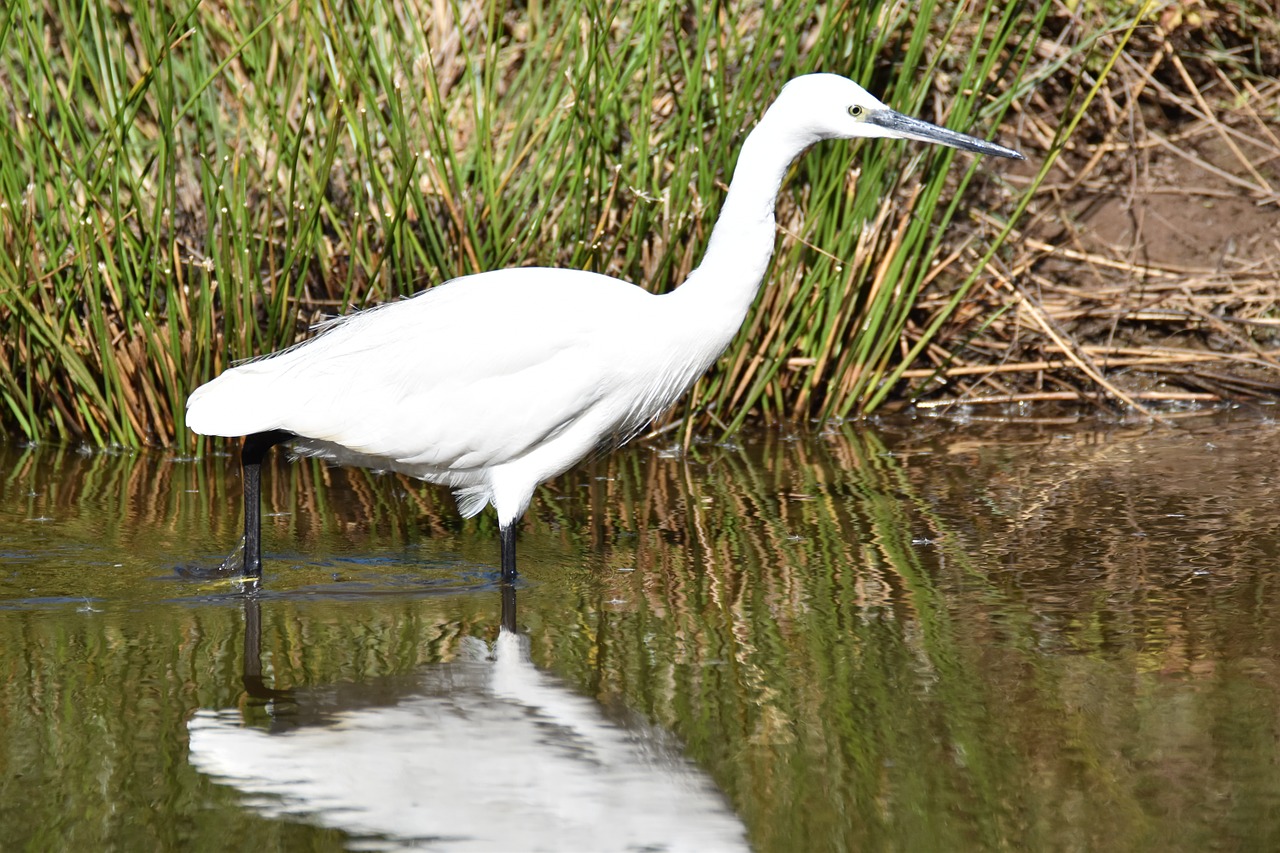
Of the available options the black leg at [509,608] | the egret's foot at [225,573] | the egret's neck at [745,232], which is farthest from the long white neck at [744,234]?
the egret's foot at [225,573]

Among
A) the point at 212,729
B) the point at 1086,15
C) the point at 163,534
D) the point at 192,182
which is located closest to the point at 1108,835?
the point at 212,729

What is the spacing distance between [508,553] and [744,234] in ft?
3.69

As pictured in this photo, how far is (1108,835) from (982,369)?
428 centimetres

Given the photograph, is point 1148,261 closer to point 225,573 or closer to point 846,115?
point 846,115

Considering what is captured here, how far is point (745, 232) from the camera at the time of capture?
174 inches

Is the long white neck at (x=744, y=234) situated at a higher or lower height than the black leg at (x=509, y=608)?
higher

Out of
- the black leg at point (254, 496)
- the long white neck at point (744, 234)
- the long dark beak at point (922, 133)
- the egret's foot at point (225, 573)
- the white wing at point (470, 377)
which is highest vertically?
the long dark beak at point (922, 133)

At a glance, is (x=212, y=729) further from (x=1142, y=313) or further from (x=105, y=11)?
(x=1142, y=313)

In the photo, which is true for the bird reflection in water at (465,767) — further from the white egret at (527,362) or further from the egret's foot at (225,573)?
the white egret at (527,362)

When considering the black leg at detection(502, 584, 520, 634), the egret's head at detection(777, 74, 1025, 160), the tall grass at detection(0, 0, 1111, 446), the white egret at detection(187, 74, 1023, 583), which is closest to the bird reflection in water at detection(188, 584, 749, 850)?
the black leg at detection(502, 584, 520, 634)

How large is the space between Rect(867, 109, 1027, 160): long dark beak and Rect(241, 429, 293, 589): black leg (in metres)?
1.94

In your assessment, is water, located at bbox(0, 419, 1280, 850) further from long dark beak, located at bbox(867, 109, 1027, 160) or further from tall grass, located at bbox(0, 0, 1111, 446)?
long dark beak, located at bbox(867, 109, 1027, 160)

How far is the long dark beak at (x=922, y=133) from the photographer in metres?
4.47

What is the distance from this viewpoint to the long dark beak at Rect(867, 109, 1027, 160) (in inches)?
176
